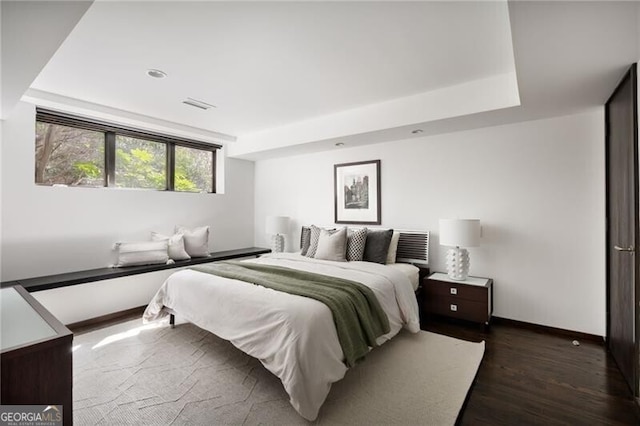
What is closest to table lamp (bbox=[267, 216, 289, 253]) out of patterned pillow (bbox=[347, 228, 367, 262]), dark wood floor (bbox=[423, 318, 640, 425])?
patterned pillow (bbox=[347, 228, 367, 262])

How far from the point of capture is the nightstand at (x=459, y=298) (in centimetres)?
312

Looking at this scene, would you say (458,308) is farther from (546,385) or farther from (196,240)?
(196,240)

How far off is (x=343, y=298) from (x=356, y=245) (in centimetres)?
148

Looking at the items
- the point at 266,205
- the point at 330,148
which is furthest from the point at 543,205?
the point at 266,205

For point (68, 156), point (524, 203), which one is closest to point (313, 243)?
point (524, 203)

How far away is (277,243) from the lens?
205 inches

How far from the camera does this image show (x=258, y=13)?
1916mm

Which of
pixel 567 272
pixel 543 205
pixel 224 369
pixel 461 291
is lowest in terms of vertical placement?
pixel 224 369

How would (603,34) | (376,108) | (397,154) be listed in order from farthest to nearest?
(397,154) → (376,108) → (603,34)

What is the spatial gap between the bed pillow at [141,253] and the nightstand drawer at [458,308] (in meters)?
3.44

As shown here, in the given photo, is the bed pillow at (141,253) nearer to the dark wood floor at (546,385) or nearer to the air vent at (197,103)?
the air vent at (197,103)

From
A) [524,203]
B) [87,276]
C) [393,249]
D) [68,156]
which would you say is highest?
[68,156]

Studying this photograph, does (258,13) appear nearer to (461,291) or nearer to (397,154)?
(397,154)

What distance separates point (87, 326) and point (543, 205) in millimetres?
5199
